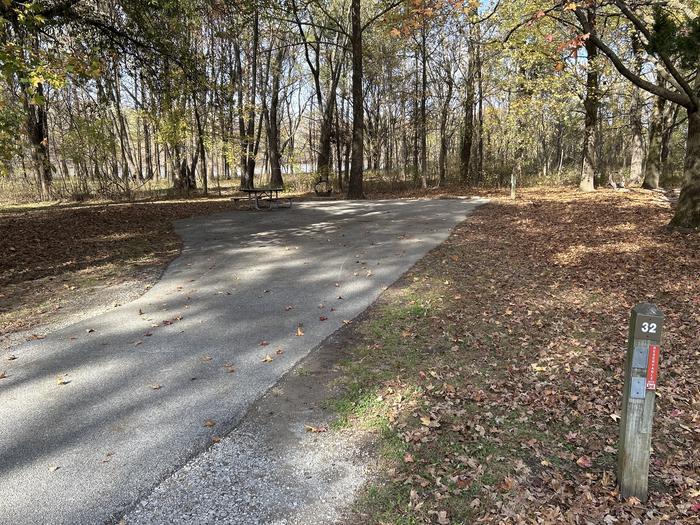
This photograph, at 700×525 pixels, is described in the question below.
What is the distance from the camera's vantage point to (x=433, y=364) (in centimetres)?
450

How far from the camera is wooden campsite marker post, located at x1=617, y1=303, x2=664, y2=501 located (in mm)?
2549

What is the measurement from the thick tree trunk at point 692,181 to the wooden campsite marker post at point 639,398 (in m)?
7.87

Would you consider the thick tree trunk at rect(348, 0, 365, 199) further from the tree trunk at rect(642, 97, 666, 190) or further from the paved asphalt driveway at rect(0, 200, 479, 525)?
the tree trunk at rect(642, 97, 666, 190)

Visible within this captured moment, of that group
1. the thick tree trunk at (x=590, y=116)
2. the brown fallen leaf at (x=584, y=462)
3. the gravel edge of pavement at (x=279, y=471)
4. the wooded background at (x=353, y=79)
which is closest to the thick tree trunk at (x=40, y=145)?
the wooded background at (x=353, y=79)

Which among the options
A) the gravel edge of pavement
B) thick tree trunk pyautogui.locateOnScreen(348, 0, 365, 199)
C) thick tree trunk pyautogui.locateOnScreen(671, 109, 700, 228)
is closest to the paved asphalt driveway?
the gravel edge of pavement

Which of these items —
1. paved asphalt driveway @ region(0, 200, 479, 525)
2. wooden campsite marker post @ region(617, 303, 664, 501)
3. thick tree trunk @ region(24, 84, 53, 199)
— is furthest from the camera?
thick tree trunk @ region(24, 84, 53, 199)

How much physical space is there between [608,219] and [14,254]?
517 inches

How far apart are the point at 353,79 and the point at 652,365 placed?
16.4m

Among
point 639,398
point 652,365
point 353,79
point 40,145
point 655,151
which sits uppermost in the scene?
point 353,79

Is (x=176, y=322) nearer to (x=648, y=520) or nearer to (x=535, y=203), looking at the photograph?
(x=648, y=520)

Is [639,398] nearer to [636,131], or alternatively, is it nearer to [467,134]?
[636,131]

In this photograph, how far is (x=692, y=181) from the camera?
862 cm

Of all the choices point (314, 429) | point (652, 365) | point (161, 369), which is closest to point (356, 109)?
point (161, 369)

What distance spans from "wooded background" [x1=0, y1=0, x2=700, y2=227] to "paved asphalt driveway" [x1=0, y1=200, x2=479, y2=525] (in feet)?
10.1
